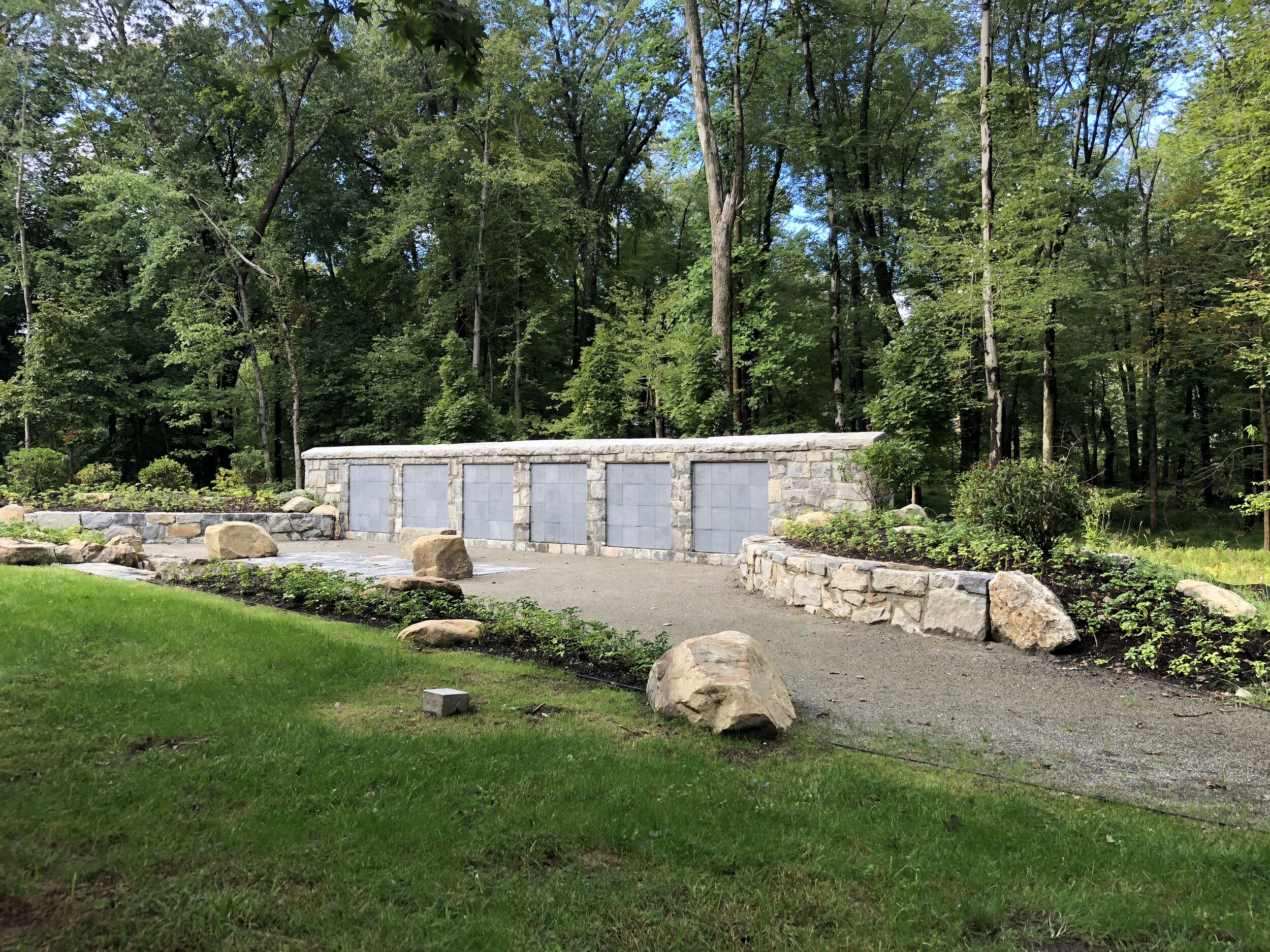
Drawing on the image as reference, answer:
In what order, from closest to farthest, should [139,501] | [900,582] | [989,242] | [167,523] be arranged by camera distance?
[900,582] → [167,523] → [989,242] → [139,501]

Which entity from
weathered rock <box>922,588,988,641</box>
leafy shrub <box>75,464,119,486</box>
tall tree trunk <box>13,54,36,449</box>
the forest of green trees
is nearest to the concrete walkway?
weathered rock <box>922,588,988,641</box>

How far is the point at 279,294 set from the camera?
66.0 ft

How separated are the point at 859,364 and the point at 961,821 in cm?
2104

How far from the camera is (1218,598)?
5625 millimetres

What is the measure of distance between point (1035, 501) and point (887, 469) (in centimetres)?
304


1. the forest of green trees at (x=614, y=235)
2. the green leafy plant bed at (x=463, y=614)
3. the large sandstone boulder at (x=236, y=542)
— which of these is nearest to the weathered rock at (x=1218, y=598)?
the green leafy plant bed at (x=463, y=614)

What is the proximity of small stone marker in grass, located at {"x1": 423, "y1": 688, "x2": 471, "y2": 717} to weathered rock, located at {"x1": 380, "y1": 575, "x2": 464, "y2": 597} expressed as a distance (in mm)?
3226

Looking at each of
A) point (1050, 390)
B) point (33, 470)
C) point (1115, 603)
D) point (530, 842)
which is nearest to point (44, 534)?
point (33, 470)

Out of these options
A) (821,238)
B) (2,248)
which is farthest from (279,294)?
(821,238)

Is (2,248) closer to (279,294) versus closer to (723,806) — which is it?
(279,294)

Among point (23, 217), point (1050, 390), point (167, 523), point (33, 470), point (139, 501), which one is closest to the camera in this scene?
point (167, 523)

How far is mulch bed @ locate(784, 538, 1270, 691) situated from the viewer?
4922 mm

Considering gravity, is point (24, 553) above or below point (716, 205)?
below

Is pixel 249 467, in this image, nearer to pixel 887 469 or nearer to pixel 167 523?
pixel 167 523
